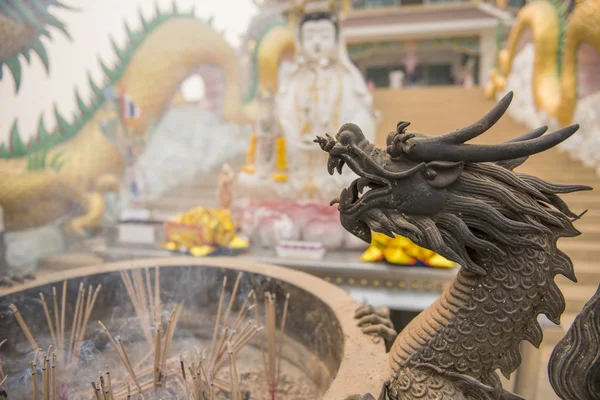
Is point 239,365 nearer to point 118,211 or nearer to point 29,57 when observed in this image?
point 29,57

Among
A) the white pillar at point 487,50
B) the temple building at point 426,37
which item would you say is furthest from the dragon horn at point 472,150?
the white pillar at point 487,50

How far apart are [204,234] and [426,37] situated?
8072 millimetres

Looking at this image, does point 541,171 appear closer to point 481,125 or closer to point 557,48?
point 557,48

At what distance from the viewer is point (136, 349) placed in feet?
5.23

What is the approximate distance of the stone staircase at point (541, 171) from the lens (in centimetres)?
230

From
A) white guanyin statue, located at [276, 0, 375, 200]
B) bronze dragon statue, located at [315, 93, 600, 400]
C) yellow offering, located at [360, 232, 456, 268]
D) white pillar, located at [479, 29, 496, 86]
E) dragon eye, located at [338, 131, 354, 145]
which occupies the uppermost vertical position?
white pillar, located at [479, 29, 496, 86]

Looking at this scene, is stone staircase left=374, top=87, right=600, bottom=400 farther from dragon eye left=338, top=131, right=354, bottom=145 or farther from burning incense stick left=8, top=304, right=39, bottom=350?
burning incense stick left=8, top=304, right=39, bottom=350

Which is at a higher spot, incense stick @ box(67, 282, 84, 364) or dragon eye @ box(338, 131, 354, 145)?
dragon eye @ box(338, 131, 354, 145)

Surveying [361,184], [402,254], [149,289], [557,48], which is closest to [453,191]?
[361,184]

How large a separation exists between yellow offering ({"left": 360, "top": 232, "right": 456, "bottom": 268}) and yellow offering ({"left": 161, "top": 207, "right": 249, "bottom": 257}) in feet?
3.81

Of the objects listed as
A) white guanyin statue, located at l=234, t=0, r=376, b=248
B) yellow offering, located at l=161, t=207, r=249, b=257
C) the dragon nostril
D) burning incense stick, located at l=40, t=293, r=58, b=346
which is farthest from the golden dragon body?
burning incense stick, located at l=40, t=293, r=58, b=346

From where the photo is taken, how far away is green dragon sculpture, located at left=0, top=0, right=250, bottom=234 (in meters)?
2.83

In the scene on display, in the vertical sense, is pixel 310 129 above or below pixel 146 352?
above

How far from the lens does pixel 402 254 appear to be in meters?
2.83
